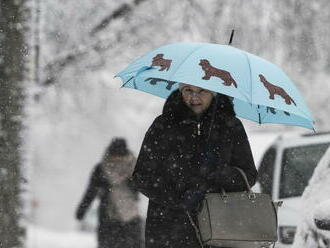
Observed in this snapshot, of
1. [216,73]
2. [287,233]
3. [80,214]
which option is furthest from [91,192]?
[216,73]

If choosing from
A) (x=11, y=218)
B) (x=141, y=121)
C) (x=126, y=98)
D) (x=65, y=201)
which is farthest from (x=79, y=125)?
(x=11, y=218)

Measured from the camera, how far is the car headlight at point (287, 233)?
8.48 m

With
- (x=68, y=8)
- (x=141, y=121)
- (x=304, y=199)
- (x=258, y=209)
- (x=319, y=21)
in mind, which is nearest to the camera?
(x=258, y=209)

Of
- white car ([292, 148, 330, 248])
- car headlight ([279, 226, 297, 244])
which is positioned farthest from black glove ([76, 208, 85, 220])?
white car ([292, 148, 330, 248])

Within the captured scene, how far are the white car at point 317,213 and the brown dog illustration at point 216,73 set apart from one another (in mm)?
1195

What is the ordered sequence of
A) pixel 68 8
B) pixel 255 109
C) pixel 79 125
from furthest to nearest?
1. pixel 79 125
2. pixel 68 8
3. pixel 255 109

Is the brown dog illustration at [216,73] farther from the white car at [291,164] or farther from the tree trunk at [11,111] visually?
the white car at [291,164]

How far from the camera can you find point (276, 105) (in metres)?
4.55

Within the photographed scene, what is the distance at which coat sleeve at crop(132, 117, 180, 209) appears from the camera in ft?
14.5

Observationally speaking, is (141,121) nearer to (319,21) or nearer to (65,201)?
(319,21)

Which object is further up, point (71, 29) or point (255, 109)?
point (71, 29)

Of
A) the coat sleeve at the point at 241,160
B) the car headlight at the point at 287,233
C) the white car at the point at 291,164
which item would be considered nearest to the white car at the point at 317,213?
the coat sleeve at the point at 241,160

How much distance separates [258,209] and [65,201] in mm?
61875

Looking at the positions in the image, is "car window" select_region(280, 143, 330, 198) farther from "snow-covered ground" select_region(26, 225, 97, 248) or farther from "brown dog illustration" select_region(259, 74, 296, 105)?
"snow-covered ground" select_region(26, 225, 97, 248)
